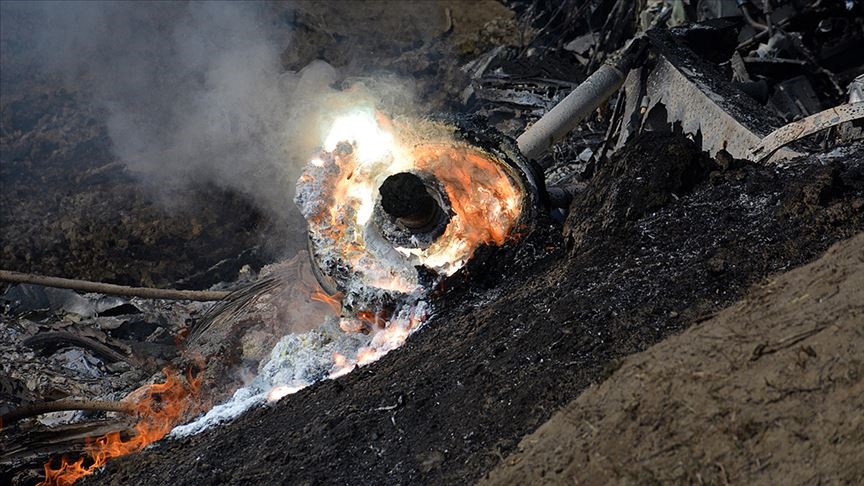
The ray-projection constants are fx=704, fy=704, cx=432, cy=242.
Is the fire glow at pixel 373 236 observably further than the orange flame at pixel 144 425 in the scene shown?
Yes

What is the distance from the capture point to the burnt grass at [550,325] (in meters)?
3.89

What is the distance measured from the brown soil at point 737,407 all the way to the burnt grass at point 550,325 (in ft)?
0.76

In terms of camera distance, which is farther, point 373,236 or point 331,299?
point 331,299

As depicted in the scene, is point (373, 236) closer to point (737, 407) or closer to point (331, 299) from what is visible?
point (331, 299)

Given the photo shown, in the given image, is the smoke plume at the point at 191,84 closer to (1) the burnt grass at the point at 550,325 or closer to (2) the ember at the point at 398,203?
(2) the ember at the point at 398,203

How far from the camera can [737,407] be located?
3.03 meters

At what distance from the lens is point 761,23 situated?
8.31 m

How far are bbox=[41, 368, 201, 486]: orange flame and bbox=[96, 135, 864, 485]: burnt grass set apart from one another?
657 millimetres

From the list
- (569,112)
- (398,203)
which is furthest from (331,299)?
(569,112)

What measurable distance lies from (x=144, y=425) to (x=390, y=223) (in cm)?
278

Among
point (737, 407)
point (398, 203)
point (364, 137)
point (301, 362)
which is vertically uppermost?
point (364, 137)

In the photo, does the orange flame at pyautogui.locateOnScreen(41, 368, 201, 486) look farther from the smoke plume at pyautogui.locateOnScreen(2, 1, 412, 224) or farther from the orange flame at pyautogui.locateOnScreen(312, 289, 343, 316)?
the smoke plume at pyautogui.locateOnScreen(2, 1, 412, 224)

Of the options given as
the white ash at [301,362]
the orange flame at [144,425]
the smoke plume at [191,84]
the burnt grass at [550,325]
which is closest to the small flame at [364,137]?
the white ash at [301,362]

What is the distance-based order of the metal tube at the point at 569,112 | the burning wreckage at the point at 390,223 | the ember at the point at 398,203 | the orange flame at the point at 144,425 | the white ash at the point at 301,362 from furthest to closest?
the metal tube at the point at 569,112 < the ember at the point at 398,203 < the burning wreckage at the point at 390,223 < the orange flame at the point at 144,425 < the white ash at the point at 301,362
